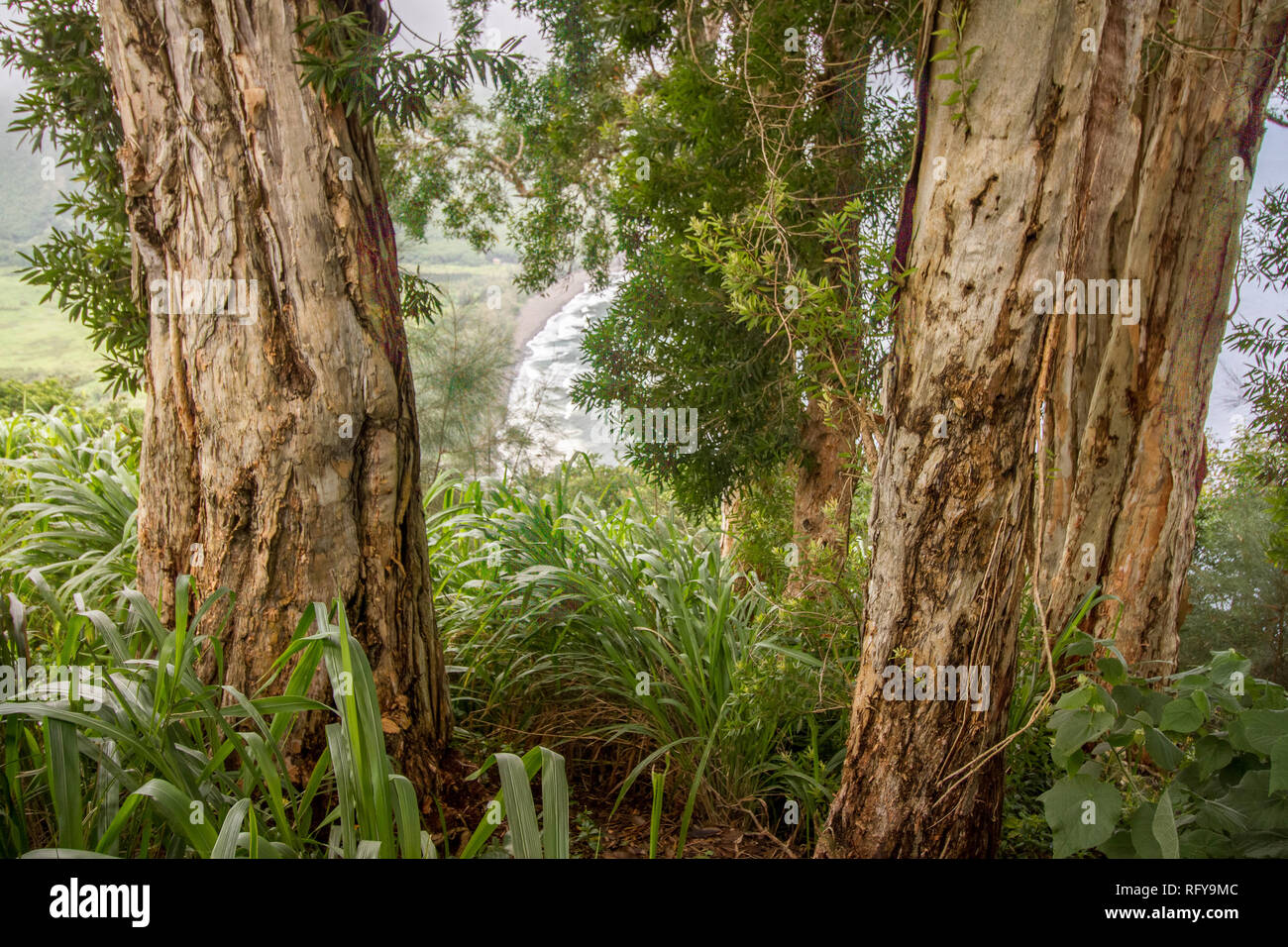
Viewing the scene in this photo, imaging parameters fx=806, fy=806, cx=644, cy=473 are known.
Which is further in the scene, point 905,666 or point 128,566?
point 128,566

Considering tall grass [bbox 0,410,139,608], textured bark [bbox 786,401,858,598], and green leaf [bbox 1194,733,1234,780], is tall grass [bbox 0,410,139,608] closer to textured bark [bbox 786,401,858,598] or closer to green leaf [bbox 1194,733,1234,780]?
textured bark [bbox 786,401,858,598]

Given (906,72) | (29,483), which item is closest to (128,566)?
(29,483)

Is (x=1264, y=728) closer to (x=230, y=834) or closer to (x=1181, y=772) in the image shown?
(x=1181, y=772)

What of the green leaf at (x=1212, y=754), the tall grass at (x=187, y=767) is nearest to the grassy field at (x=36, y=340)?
the tall grass at (x=187, y=767)

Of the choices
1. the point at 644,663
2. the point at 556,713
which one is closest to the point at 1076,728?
the point at 644,663

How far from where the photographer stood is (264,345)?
5.60 ft

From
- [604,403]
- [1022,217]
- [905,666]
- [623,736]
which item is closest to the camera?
[1022,217]

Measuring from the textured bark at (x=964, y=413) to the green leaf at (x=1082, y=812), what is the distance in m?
0.18

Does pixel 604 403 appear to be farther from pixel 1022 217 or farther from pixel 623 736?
pixel 1022 217

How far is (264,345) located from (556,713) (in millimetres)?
1247

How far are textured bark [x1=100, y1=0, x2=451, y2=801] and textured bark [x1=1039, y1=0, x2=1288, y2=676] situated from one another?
73.5 inches
